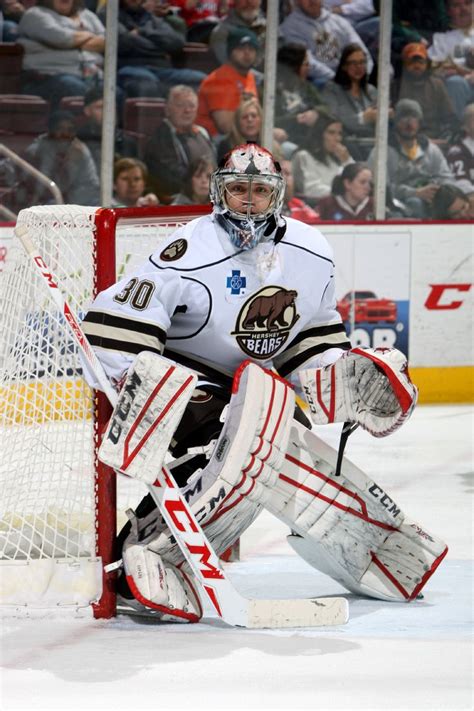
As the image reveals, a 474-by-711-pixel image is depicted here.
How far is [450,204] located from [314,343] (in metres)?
3.57

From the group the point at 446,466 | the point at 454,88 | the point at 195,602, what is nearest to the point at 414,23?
the point at 454,88

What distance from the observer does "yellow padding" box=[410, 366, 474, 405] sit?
6156 millimetres

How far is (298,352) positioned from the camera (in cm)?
305

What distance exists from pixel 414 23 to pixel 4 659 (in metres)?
4.63

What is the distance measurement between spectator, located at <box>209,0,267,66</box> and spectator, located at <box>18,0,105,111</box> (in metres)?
0.57

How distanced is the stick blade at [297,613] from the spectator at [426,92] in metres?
4.07

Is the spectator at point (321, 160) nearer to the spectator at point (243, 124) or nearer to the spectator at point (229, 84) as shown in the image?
the spectator at point (243, 124)

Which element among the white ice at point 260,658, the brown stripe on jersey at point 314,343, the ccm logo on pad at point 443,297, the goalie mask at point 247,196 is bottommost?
the white ice at point 260,658

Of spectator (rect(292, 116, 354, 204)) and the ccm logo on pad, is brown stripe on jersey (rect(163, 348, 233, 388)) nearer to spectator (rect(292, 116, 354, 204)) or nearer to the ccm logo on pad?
the ccm logo on pad

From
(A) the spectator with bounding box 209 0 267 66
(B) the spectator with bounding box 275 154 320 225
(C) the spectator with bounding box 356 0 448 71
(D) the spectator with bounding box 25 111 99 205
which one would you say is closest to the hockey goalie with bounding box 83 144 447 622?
(D) the spectator with bounding box 25 111 99 205

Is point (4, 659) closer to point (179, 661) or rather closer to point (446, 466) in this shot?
point (179, 661)

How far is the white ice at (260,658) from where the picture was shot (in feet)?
7.29

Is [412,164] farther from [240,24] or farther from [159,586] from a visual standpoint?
[159,586]

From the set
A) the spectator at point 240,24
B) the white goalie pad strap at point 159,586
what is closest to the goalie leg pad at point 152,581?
the white goalie pad strap at point 159,586
